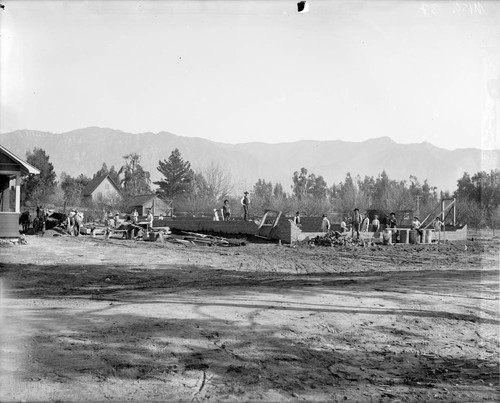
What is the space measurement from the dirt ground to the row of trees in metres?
41.2

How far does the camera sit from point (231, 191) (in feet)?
328

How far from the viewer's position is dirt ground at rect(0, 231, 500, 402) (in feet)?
16.7

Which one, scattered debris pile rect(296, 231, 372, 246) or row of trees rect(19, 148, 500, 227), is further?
row of trees rect(19, 148, 500, 227)

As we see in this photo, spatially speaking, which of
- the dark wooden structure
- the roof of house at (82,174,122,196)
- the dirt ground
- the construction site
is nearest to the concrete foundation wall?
the dark wooden structure

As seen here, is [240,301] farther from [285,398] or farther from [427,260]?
[427,260]

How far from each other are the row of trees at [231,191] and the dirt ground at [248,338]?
41231 millimetres

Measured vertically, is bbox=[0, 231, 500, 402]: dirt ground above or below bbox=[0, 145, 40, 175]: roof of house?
below

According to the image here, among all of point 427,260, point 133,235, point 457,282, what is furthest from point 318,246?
point 457,282

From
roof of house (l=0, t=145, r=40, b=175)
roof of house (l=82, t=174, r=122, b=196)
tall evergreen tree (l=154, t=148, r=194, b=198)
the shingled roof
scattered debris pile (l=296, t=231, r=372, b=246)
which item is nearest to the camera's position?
roof of house (l=0, t=145, r=40, b=175)

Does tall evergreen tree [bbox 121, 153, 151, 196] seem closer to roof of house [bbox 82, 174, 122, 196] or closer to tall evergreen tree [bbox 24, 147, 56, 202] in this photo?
roof of house [bbox 82, 174, 122, 196]

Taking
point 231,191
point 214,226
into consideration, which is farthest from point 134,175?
point 214,226

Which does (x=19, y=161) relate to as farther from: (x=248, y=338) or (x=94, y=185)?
(x=94, y=185)

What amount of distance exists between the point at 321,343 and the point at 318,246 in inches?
741

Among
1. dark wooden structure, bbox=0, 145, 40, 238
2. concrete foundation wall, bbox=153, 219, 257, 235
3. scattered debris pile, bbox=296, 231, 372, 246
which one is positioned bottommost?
scattered debris pile, bbox=296, 231, 372, 246
